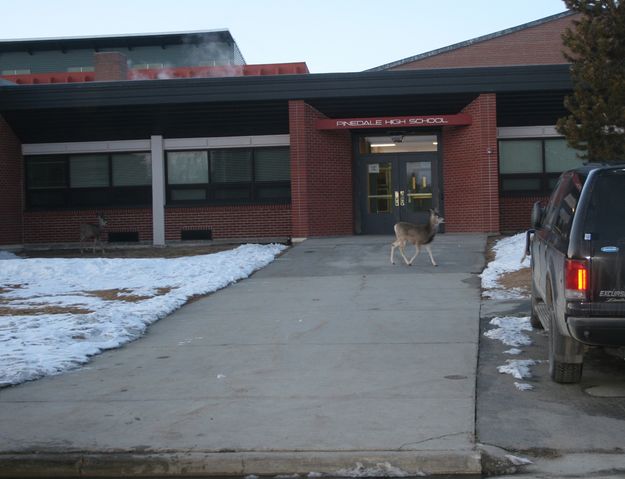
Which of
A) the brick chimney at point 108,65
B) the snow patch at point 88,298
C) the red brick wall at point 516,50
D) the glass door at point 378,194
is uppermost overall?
the red brick wall at point 516,50

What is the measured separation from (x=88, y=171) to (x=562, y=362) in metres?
19.8

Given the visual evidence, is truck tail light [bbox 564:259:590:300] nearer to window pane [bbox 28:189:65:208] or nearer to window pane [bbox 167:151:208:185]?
window pane [bbox 167:151:208:185]

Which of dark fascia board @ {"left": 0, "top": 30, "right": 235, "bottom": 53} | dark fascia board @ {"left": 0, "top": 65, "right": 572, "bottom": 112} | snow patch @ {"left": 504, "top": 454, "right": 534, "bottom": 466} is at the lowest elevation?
snow patch @ {"left": 504, "top": 454, "right": 534, "bottom": 466}

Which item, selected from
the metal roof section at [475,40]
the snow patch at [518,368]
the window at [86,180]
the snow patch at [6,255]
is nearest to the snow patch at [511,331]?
the snow patch at [518,368]

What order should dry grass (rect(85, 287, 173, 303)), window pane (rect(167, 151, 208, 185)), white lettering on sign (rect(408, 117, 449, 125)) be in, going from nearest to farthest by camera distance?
dry grass (rect(85, 287, 173, 303)) < white lettering on sign (rect(408, 117, 449, 125)) < window pane (rect(167, 151, 208, 185))

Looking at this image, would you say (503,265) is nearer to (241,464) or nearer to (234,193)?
(234,193)

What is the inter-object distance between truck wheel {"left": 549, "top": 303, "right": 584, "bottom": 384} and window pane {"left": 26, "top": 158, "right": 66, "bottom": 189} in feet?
65.2

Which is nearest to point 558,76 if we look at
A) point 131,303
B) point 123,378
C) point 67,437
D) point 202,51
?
point 131,303

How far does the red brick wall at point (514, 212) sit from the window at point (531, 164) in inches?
8.0

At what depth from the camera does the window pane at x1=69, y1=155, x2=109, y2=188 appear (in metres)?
24.0

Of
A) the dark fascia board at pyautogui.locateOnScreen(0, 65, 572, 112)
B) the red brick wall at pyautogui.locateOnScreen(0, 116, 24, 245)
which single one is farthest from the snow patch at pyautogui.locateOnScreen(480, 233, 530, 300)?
the red brick wall at pyautogui.locateOnScreen(0, 116, 24, 245)

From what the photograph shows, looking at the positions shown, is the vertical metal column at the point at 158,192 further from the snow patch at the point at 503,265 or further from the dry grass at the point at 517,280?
the dry grass at the point at 517,280

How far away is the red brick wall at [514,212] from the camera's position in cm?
2281

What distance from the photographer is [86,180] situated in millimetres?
24094
